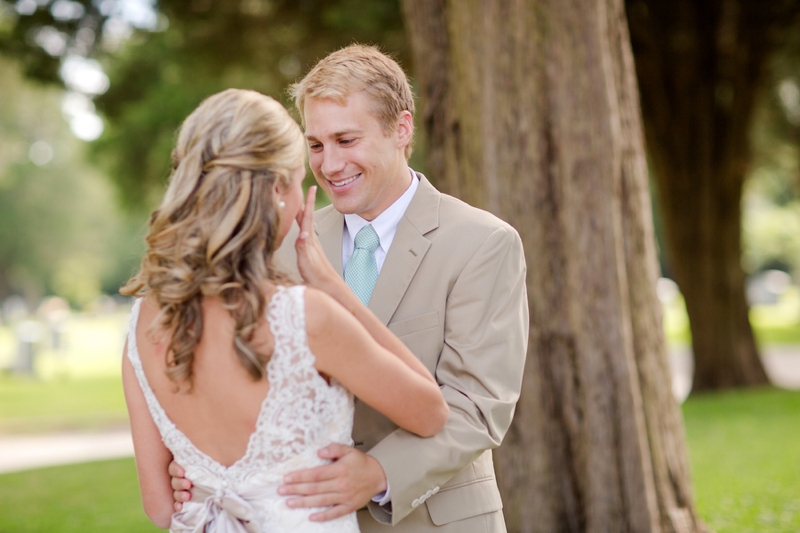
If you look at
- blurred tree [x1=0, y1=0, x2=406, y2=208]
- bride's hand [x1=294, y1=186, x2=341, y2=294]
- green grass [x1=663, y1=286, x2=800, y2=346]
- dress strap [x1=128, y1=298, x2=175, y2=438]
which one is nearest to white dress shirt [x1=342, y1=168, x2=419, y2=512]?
bride's hand [x1=294, y1=186, x2=341, y2=294]

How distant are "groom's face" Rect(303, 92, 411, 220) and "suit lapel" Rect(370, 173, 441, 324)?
150mm

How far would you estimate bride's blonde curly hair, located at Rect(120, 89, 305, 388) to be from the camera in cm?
192

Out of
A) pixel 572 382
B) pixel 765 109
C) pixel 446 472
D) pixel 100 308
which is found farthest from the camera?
pixel 100 308

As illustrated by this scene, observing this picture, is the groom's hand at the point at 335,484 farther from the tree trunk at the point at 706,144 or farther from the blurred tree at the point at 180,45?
the tree trunk at the point at 706,144

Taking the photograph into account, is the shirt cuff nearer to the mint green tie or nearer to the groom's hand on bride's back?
the groom's hand on bride's back

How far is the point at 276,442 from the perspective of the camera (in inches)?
79.4

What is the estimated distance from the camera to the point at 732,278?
1178 centimetres

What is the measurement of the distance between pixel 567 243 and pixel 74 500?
604 cm

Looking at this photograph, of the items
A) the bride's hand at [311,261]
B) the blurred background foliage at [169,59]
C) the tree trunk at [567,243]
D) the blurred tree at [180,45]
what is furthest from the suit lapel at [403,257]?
the blurred tree at [180,45]

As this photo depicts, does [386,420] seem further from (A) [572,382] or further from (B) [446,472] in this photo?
(A) [572,382]

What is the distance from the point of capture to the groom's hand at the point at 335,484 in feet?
6.70

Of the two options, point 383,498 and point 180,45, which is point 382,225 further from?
point 180,45

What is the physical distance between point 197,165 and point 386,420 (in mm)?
997

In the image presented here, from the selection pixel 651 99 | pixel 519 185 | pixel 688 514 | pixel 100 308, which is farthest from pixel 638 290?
pixel 100 308
